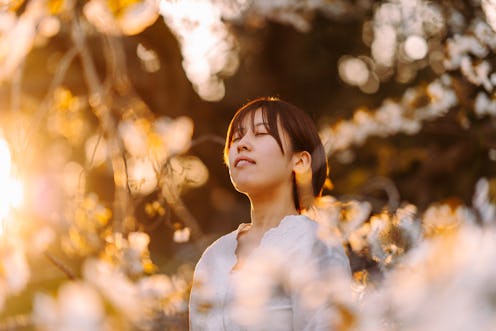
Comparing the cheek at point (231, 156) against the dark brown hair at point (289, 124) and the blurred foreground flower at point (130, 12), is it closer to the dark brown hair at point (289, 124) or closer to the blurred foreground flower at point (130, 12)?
Result: the dark brown hair at point (289, 124)

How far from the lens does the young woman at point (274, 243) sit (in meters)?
1.05

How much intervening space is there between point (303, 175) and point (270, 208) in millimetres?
99

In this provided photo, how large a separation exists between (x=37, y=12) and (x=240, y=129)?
544 millimetres

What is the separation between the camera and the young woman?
1.05 metres

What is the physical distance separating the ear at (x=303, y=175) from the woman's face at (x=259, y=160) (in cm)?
2

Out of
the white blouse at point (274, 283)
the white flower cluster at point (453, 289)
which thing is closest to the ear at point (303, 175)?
the white blouse at point (274, 283)

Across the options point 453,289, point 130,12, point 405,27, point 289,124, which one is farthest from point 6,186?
point 405,27

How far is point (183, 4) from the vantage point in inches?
81.7

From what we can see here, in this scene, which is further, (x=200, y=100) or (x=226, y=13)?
(x=200, y=100)

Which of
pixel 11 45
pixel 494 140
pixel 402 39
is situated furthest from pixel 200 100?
pixel 11 45

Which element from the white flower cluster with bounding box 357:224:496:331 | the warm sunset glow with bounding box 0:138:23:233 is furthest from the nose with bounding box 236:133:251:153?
the white flower cluster with bounding box 357:224:496:331

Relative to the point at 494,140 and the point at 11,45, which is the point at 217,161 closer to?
the point at 494,140

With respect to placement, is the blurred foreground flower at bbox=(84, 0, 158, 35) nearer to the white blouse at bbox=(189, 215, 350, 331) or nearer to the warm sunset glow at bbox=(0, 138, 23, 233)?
the warm sunset glow at bbox=(0, 138, 23, 233)

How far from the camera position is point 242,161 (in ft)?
4.08
